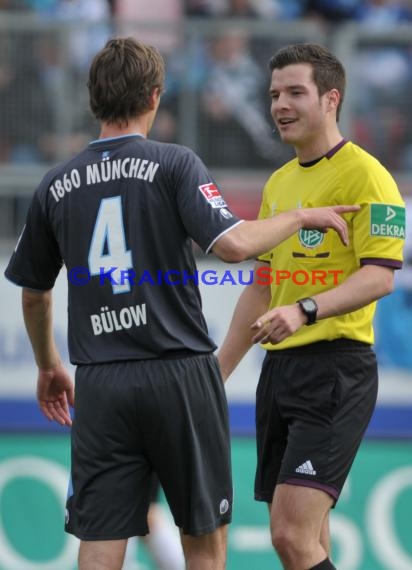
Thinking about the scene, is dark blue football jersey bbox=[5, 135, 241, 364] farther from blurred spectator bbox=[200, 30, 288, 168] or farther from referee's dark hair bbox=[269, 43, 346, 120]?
blurred spectator bbox=[200, 30, 288, 168]

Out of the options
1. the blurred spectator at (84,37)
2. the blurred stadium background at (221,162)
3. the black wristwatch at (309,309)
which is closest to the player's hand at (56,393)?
the black wristwatch at (309,309)

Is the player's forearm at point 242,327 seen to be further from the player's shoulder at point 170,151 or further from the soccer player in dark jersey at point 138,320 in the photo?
the player's shoulder at point 170,151

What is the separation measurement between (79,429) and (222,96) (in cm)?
420

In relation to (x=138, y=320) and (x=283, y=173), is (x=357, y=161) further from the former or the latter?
(x=138, y=320)

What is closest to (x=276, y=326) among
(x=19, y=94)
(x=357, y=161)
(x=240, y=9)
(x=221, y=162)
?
(x=357, y=161)

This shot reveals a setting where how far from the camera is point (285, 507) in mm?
4824

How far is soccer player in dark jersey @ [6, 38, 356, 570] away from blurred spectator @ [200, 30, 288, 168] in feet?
12.5

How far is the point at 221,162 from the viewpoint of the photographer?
8.28 meters

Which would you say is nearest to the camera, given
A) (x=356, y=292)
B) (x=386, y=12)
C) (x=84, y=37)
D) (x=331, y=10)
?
(x=356, y=292)

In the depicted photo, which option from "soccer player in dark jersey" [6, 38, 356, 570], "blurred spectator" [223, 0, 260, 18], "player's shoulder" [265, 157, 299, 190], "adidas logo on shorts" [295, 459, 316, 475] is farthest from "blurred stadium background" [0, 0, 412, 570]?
"soccer player in dark jersey" [6, 38, 356, 570]

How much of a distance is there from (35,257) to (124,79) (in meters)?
0.79

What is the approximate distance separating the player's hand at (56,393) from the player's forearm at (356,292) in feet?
3.59

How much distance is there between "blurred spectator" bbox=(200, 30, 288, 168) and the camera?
819 centimetres

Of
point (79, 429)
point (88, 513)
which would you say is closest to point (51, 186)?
point (79, 429)
